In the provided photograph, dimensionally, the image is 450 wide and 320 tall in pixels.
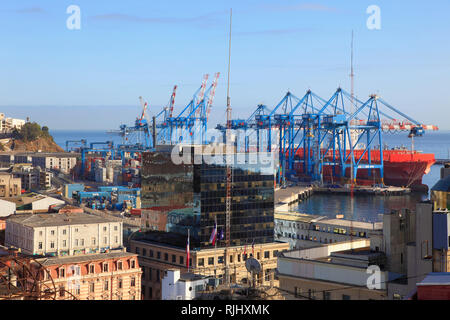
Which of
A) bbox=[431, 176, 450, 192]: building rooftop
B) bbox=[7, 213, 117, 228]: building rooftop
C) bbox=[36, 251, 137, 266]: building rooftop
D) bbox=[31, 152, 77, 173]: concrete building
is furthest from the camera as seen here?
bbox=[31, 152, 77, 173]: concrete building

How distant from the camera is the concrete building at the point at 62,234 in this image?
80.5ft

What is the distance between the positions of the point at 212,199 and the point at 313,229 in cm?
539

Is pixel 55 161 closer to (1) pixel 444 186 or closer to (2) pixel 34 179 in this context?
(2) pixel 34 179

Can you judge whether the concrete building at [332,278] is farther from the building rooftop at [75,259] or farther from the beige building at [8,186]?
the beige building at [8,186]

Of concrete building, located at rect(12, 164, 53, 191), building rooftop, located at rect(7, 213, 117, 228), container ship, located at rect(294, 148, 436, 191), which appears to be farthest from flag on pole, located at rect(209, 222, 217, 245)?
container ship, located at rect(294, 148, 436, 191)

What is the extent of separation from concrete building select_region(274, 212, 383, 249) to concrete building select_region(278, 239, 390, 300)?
12.5m

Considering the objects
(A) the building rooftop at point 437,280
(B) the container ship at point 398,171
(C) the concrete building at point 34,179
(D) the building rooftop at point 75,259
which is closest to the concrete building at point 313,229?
(D) the building rooftop at point 75,259

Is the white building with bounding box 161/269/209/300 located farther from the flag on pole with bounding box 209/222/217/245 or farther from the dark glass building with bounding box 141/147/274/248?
the dark glass building with bounding box 141/147/274/248

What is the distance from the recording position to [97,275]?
18.5m

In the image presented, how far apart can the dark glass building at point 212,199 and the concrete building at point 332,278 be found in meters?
11.7

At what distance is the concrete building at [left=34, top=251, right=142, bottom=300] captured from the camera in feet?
58.2
